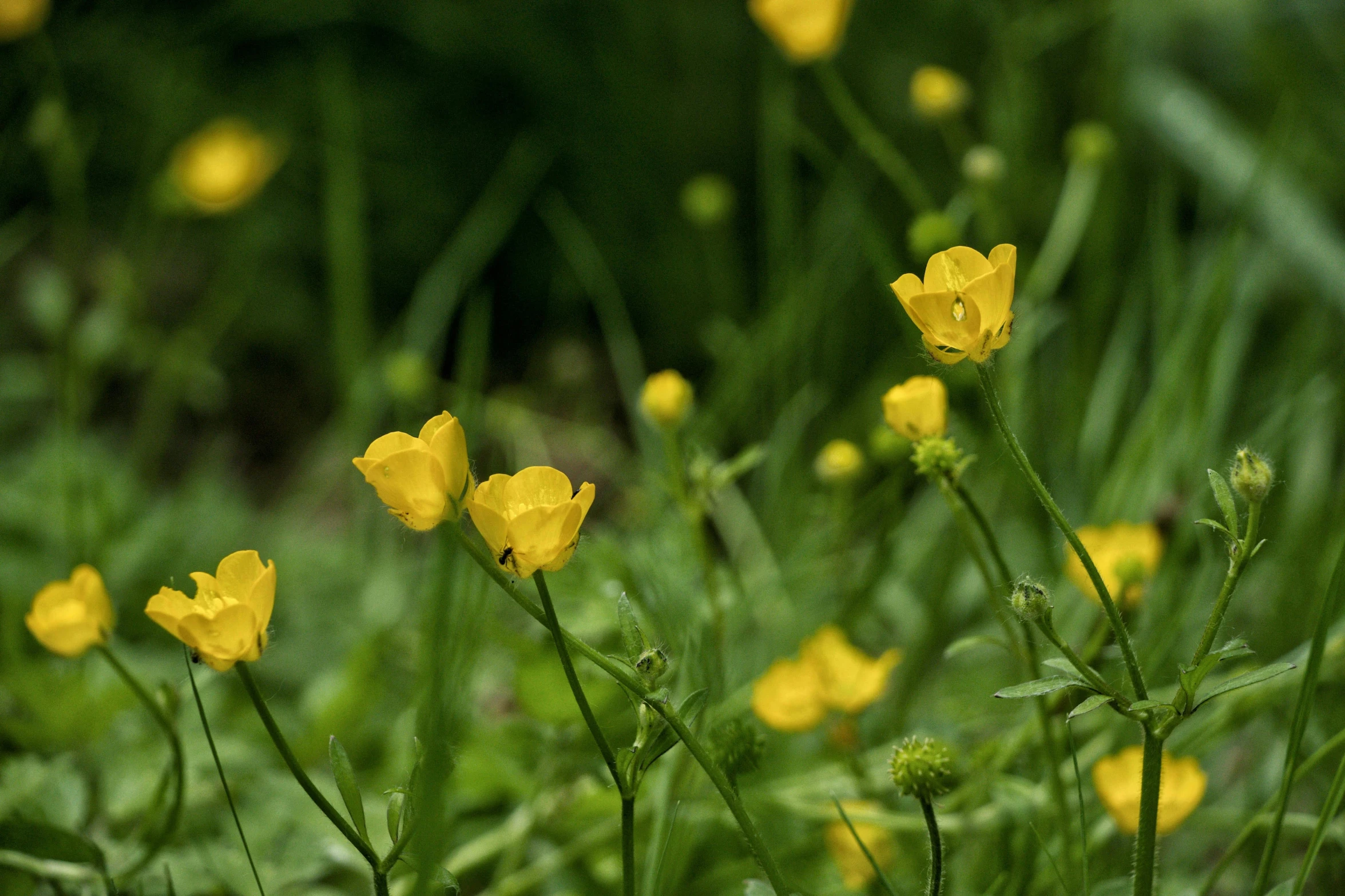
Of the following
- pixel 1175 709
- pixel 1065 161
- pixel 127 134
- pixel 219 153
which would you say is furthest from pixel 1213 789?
pixel 127 134

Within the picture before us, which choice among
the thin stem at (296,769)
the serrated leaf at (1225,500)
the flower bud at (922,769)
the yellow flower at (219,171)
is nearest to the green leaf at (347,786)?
the thin stem at (296,769)

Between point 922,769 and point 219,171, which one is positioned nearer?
point 922,769

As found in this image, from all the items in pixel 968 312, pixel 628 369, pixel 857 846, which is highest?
pixel 968 312

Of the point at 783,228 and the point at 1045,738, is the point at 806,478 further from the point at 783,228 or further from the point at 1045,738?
the point at 1045,738

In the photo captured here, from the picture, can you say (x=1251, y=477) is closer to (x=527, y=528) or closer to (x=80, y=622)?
(x=527, y=528)

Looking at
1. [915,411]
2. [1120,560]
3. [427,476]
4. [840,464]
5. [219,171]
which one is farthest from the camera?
[219,171]

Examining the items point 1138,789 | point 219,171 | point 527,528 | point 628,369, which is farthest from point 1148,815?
point 219,171

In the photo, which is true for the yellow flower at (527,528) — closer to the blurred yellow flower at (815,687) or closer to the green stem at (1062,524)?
the green stem at (1062,524)
